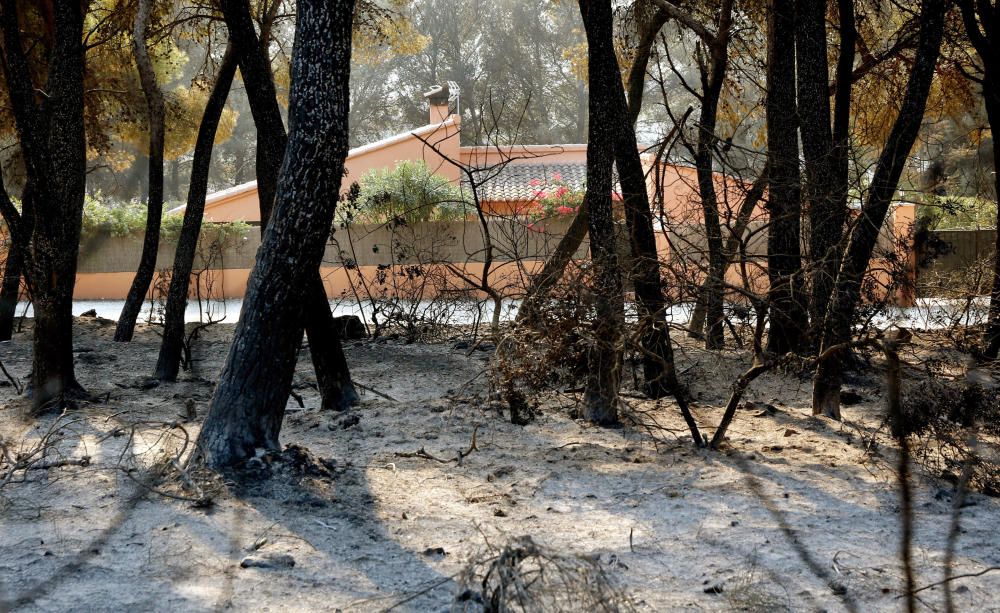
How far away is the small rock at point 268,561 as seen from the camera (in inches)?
147

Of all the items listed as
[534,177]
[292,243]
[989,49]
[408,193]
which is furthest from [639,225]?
[534,177]

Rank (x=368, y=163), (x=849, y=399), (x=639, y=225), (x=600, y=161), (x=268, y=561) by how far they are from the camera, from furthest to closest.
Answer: (x=368, y=163)
(x=849, y=399)
(x=639, y=225)
(x=600, y=161)
(x=268, y=561)

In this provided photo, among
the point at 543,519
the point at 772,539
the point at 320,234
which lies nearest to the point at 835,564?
the point at 772,539

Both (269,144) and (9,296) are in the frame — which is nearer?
(269,144)

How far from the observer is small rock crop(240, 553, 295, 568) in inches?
147

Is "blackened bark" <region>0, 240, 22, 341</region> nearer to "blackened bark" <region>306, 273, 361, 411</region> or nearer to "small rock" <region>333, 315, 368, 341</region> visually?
"small rock" <region>333, 315, 368, 341</region>

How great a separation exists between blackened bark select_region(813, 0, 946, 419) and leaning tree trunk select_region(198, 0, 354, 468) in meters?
2.96

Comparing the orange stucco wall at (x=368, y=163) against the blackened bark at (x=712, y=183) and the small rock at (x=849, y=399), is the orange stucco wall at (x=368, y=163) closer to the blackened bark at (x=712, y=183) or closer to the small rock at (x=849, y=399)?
the blackened bark at (x=712, y=183)

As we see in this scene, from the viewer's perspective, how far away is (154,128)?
10.3m

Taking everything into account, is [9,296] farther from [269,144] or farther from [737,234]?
[737,234]

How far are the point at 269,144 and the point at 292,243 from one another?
1.88 meters

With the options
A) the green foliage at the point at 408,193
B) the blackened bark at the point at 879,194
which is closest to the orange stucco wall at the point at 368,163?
the green foliage at the point at 408,193

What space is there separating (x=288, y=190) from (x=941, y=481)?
3623 mm

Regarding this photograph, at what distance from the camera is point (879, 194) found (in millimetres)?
6281
